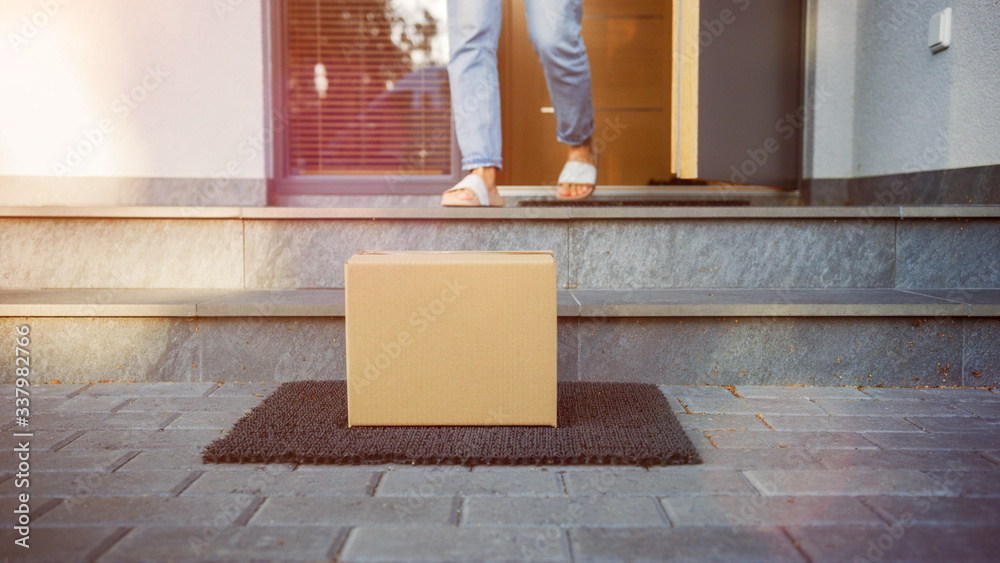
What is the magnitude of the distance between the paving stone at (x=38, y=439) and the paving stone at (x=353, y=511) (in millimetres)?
586

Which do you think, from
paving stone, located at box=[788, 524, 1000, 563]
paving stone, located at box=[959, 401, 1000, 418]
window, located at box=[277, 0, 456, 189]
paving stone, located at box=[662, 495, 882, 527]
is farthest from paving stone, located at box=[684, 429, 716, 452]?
window, located at box=[277, 0, 456, 189]

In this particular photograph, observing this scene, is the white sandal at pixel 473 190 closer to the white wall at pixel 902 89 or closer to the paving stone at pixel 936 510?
the paving stone at pixel 936 510

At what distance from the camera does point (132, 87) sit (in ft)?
8.84

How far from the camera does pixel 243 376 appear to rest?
1812 millimetres

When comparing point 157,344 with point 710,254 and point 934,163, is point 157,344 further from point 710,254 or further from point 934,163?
point 934,163

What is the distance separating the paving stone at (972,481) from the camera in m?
1.10

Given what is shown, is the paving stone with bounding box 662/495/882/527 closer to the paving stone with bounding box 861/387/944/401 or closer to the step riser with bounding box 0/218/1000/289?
the paving stone with bounding box 861/387/944/401

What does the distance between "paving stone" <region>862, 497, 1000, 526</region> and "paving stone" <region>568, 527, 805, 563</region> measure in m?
0.20

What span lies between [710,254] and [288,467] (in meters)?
1.37

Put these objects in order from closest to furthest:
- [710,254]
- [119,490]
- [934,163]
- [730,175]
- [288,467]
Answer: [119,490] < [288,467] < [710,254] < [934,163] < [730,175]

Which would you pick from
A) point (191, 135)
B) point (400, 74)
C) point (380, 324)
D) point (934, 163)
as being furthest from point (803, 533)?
point (400, 74)

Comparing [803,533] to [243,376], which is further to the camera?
[243,376]

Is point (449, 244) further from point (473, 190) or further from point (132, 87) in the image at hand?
point (132, 87)

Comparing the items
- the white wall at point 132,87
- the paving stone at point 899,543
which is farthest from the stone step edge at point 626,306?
the white wall at point 132,87
